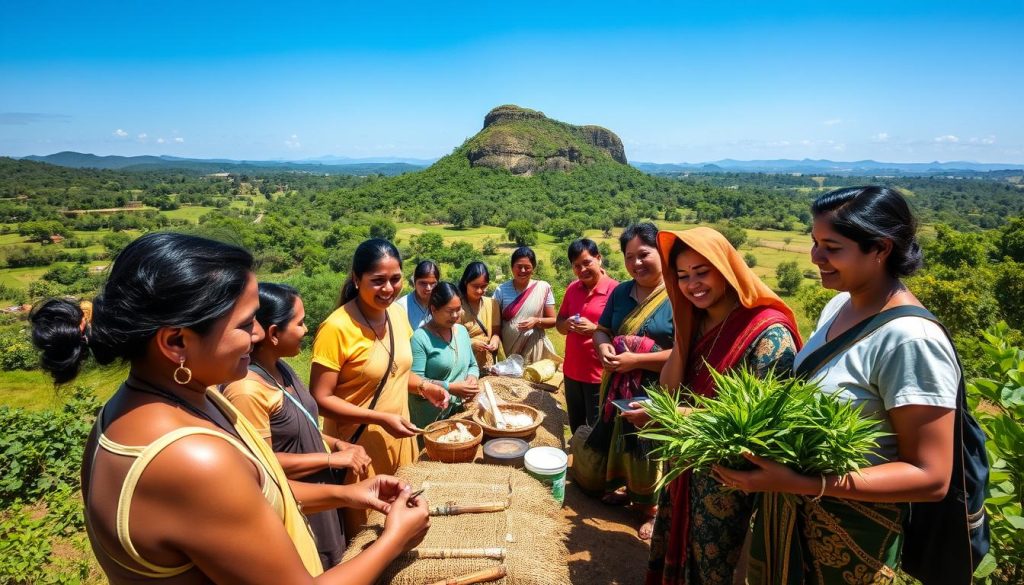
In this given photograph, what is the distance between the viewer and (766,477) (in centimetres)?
160

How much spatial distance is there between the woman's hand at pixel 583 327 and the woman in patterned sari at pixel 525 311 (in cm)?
94

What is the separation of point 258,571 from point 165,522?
218 mm

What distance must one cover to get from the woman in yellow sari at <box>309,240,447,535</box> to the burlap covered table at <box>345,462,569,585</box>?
502 millimetres

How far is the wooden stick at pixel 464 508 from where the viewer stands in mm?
1946

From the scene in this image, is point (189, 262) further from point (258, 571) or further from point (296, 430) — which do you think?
point (296, 430)

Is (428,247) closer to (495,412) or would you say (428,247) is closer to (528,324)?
(528,324)

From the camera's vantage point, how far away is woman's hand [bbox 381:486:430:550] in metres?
1.49

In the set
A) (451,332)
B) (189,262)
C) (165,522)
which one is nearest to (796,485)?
(165,522)

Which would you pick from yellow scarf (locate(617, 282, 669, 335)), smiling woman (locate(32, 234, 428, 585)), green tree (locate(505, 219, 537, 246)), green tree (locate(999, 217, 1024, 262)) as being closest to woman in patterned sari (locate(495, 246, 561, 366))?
yellow scarf (locate(617, 282, 669, 335))

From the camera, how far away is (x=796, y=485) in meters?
1.60

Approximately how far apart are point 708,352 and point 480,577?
4.70 ft

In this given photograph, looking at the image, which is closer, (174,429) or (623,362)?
(174,429)

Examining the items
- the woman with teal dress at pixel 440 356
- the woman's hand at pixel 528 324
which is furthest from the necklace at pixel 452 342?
the woman's hand at pixel 528 324

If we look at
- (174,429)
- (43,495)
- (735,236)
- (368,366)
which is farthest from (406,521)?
(735,236)
